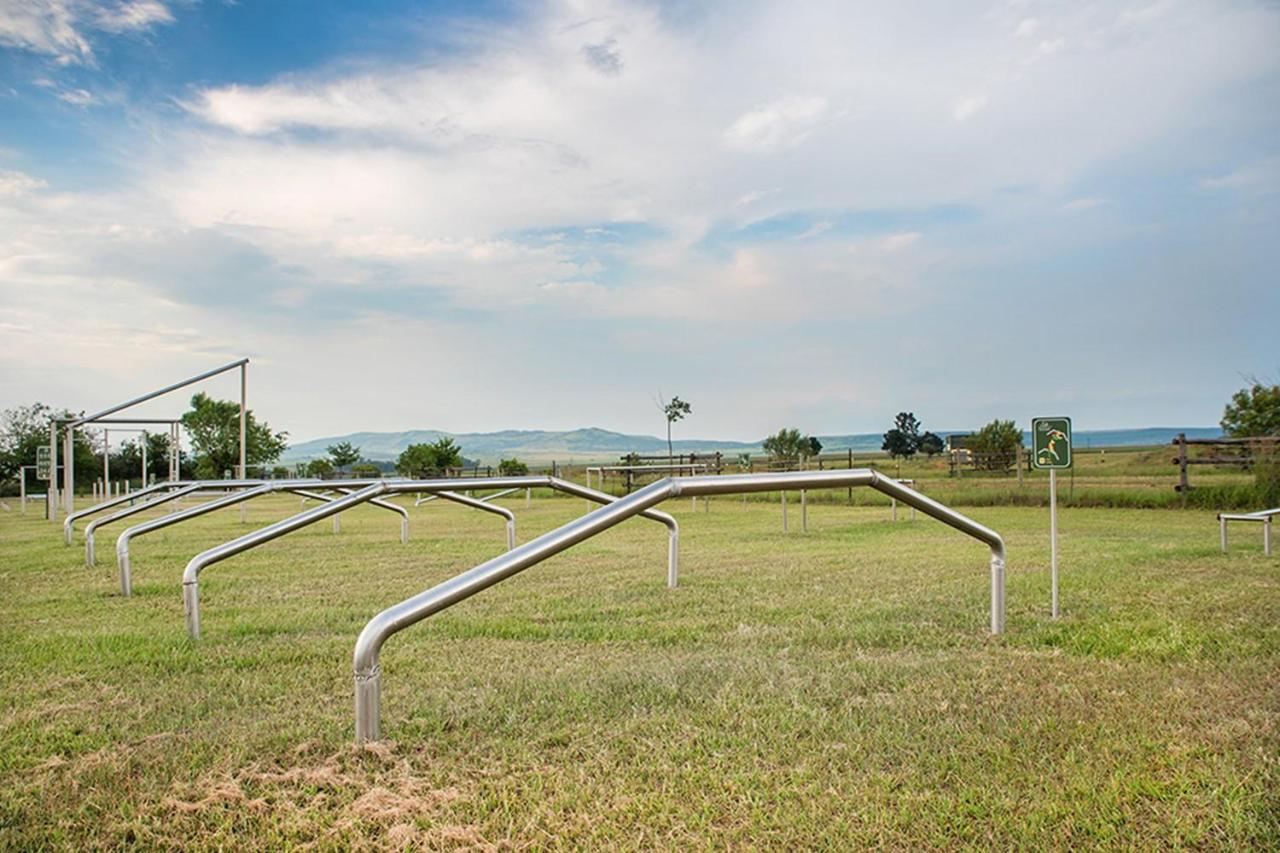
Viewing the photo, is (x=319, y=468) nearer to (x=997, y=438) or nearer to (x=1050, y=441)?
(x=997, y=438)

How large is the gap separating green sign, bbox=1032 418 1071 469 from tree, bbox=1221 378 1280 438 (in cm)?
3103

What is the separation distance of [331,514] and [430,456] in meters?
39.8

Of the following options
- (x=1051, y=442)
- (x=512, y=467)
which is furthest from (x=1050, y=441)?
(x=512, y=467)

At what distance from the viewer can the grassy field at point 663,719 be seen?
92.2 inches

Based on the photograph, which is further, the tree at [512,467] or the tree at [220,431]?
the tree at [220,431]

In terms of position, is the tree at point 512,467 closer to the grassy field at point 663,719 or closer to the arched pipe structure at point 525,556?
the grassy field at point 663,719

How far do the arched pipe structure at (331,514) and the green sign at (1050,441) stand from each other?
2.48 metres

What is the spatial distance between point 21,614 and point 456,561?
12.3 feet

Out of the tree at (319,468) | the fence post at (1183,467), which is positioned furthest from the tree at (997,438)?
the tree at (319,468)

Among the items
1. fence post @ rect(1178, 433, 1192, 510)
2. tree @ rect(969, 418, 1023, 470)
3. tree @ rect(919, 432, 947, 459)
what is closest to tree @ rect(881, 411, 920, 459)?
tree @ rect(919, 432, 947, 459)

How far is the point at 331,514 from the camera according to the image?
17.8 ft

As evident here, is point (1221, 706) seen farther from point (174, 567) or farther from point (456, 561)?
point (174, 567)

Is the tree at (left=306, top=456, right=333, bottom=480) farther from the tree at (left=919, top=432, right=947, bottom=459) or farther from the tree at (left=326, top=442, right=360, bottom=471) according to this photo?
the tree at (left=919, top=432, right=947, bottom=459)

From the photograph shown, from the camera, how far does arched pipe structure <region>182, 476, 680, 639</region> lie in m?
4.72
